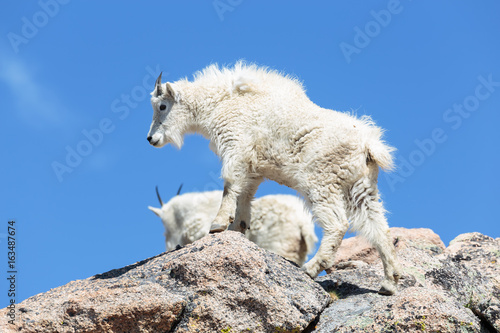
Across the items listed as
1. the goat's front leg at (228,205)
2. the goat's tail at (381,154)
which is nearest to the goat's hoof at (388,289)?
the goat's tail at (381,154)

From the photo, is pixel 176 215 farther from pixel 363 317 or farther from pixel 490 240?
pixel 363 317

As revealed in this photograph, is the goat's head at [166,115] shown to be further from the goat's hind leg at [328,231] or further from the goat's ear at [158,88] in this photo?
the goat's hind leg at [328,231]

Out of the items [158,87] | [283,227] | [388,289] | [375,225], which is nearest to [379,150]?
[375,225]

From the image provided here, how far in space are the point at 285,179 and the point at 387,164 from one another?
3.87 feet

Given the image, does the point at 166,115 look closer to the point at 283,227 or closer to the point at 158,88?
the point at 158,88

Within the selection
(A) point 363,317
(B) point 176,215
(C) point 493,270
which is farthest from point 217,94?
A: (B) point 176,215

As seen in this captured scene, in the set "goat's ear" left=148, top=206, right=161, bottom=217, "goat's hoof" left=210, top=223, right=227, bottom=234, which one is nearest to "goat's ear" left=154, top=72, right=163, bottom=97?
"goat's hoof" left=210, top=223, right=227, bottom=234

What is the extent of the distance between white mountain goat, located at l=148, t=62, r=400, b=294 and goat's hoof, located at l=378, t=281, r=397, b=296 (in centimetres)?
1

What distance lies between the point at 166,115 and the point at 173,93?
1.04 ft

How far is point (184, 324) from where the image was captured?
5355mm

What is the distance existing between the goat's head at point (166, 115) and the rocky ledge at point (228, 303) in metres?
1.97

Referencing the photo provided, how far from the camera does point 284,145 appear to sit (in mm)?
6699

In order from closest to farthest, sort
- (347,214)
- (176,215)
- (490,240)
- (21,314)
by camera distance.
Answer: (21,314), (347,214), (490,240), (176,215)

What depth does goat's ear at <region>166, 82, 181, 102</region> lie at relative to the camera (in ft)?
25.3
